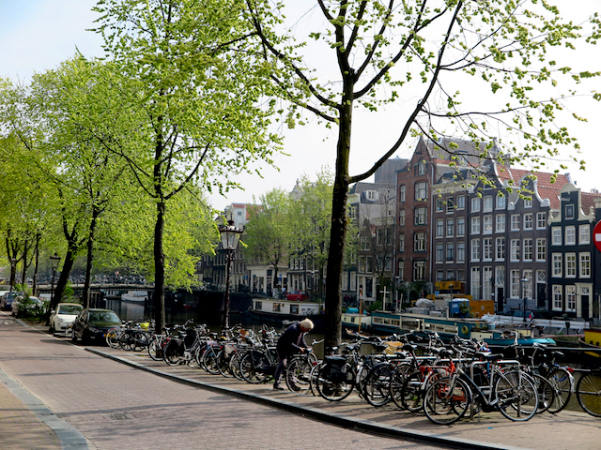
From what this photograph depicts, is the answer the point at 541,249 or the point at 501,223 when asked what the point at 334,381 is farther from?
the point at 501,223

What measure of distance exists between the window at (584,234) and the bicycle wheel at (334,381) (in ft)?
124

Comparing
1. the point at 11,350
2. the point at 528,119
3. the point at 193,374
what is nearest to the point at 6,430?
the point at 193,374

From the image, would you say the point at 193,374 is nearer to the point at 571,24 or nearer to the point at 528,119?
the point at 528,119

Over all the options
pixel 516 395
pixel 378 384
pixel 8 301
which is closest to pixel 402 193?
pixel 8 301

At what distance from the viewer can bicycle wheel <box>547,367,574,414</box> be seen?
9.87 metres

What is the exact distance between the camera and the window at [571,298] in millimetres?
44844

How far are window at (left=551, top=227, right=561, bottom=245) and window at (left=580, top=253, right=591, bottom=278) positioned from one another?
2225 mm

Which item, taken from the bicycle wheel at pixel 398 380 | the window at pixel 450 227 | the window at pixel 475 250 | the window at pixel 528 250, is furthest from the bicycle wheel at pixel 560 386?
the window at pixel 450 227

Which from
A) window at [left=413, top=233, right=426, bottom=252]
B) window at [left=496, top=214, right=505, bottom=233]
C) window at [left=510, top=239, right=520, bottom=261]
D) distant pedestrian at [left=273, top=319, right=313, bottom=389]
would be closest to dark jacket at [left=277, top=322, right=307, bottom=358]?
distant pedestrian at [left=273, top=319, right=313, bottom=389]

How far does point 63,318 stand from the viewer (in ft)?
92.3

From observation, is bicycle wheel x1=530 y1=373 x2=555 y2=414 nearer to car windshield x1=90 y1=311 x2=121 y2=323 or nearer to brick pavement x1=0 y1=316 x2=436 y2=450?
brick pavement x1=0 y1=316 x2=436 y2=450

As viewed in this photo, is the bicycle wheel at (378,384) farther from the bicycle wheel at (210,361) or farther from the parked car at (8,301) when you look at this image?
the parked car at (8,301)

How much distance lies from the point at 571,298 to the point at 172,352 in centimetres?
3625

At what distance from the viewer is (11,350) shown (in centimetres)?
1981
